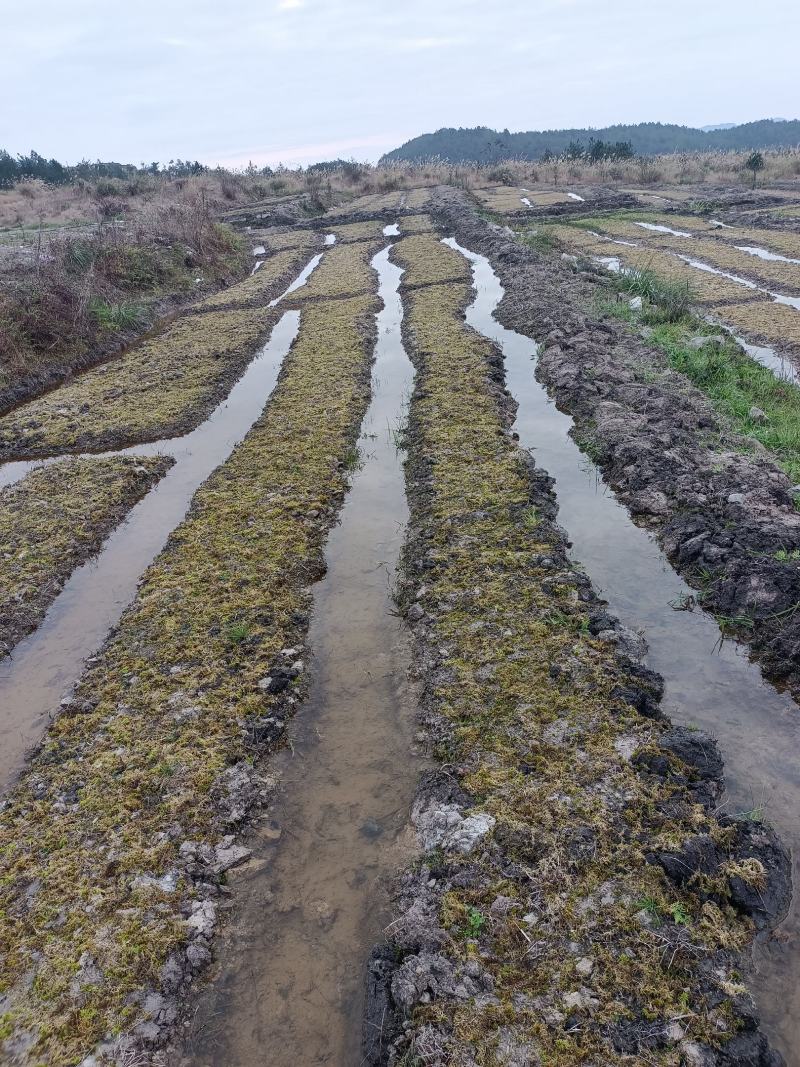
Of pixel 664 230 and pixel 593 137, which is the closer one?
pixel 664 230

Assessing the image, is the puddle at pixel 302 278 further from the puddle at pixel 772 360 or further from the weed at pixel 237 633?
the weed at pixel 237 633

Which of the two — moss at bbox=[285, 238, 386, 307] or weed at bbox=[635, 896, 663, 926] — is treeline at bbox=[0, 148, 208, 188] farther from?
weed at bbox=[635, 896, 663, 926]

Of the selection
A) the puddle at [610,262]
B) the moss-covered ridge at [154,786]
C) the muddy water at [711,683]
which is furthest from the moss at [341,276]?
the moss-covered ridge at [154,786]

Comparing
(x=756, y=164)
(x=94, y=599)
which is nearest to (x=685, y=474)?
(x=94, y=599)

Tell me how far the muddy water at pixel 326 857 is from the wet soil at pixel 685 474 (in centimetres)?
387

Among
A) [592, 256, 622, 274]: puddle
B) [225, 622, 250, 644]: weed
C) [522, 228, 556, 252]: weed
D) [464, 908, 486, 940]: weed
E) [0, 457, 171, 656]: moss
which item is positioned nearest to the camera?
[464, 908, 486, 940]: weed

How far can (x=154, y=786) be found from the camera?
5.29m

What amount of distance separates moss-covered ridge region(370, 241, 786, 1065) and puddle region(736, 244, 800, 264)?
21.1 meters

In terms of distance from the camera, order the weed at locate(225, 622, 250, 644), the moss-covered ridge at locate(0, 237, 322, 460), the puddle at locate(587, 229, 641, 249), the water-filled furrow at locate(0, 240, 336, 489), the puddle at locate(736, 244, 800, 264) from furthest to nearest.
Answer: the puddle at locate(587, 229, 641, 249) → the puddle at locate(736, 244, 800, 264) → the moss-covered ridge at locate(0, 237, 322, 460) → the water-filled furrow at locate(0, 240, 336, 489) → the weed at locate(225, 622, 250, 644)

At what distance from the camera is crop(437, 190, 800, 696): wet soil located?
6.75 meters

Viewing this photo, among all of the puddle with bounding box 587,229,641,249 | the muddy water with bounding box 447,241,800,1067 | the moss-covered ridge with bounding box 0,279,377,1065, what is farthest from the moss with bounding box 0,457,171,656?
the puddle with bounding box 587,229,641,249

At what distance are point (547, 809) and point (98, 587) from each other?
646 centimetres

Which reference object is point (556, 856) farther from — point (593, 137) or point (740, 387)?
point (593, 137)

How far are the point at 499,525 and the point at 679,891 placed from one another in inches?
194
